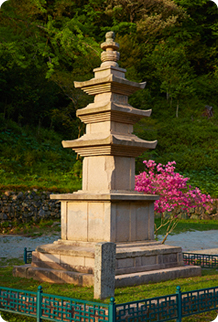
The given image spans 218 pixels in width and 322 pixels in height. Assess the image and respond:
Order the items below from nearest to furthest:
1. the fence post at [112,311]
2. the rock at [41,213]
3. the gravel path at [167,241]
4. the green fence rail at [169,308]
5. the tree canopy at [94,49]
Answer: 1. the fence post at [112,311]
2. the green fence rail at [169,308]
3. the gravel path at [167,241]
4. the rock at [41,213]
5. the tree canopy at [94,49]

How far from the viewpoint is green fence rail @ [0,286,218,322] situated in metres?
6.60

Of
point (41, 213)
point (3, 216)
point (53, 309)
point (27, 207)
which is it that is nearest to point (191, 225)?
point (41, 213)

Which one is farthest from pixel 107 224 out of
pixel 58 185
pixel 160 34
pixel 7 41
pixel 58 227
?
pixel 160 34

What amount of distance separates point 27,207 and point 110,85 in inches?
448

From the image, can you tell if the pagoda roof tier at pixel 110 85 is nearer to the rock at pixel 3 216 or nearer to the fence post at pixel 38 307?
the fence post at pixel 38 307

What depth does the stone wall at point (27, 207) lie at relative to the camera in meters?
19.9

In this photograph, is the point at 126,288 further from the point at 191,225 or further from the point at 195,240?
the point at 191,225

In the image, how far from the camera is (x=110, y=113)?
35.3 feet

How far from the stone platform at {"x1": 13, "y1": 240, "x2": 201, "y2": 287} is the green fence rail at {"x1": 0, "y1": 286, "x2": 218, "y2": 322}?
5.70 feet

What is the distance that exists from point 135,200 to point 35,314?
4.23 metres

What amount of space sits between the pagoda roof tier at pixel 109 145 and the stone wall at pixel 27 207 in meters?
9.85

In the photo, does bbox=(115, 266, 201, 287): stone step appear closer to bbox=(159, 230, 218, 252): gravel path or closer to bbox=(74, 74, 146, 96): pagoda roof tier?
bbox=(74, 74, 146, 96): pagoda roof tier

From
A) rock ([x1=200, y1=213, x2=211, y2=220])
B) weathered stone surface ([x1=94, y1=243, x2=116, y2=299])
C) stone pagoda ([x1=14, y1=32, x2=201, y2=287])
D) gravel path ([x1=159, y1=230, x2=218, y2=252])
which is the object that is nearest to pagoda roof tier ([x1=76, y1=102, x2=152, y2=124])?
stone pagoda ([x1=14, y1=32, x2=201, y2=287])

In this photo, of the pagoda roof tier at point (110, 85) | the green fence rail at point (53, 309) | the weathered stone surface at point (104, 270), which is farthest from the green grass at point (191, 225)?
the green fence rail at point (53, 309)
